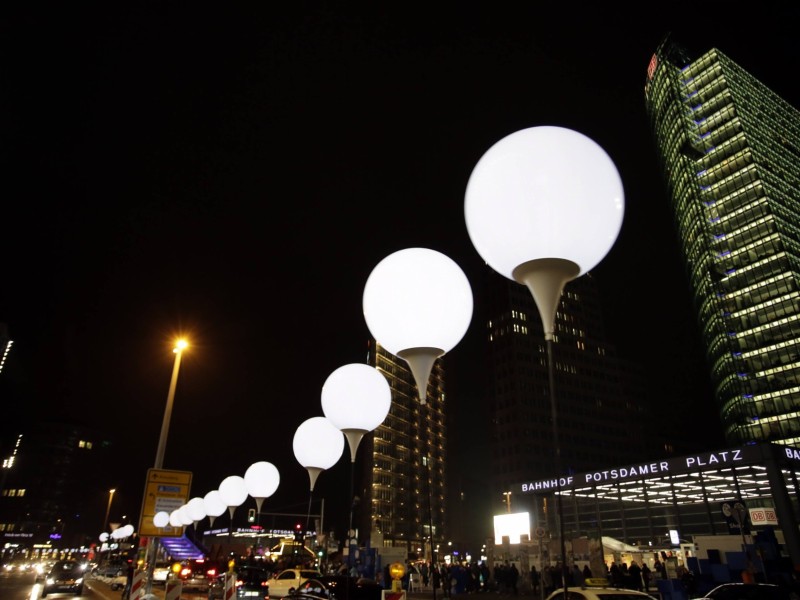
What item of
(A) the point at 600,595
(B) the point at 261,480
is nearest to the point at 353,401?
(A) the point at 600,595

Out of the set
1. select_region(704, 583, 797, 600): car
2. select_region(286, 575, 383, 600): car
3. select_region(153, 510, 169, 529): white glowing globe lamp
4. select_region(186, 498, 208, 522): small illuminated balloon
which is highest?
select_region(186, 498, 208, 522): small illuminated balloon

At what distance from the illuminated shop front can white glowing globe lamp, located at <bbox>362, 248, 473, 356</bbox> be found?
44.9 ft

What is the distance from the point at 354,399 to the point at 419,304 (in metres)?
2.88

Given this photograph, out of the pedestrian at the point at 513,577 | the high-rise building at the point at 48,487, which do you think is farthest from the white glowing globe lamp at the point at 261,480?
the high-rise building at the point at 48,487

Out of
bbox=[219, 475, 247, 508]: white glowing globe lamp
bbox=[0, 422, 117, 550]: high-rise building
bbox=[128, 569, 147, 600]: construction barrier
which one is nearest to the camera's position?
bbox=[128, 569, 147, 600]: construction barrier

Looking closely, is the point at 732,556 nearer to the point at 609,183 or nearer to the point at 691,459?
the point at 691,459

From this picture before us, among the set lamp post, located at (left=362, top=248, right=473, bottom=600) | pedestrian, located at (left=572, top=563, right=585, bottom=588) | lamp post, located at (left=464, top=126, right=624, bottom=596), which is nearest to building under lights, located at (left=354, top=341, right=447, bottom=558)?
pedestrian, located at (left=572, top=563, right=585, bottom=588)

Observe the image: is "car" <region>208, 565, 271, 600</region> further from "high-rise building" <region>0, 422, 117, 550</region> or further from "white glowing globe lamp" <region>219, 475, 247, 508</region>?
"high-rise building" <region>0, 422, 117, 550</region>

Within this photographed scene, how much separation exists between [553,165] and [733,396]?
105 m

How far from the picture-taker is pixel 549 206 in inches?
154

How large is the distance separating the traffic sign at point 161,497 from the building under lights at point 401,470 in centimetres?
8140

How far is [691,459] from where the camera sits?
1169 inches

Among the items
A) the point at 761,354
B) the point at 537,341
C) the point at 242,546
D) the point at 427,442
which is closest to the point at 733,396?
the point at 761,354

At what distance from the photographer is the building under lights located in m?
104
